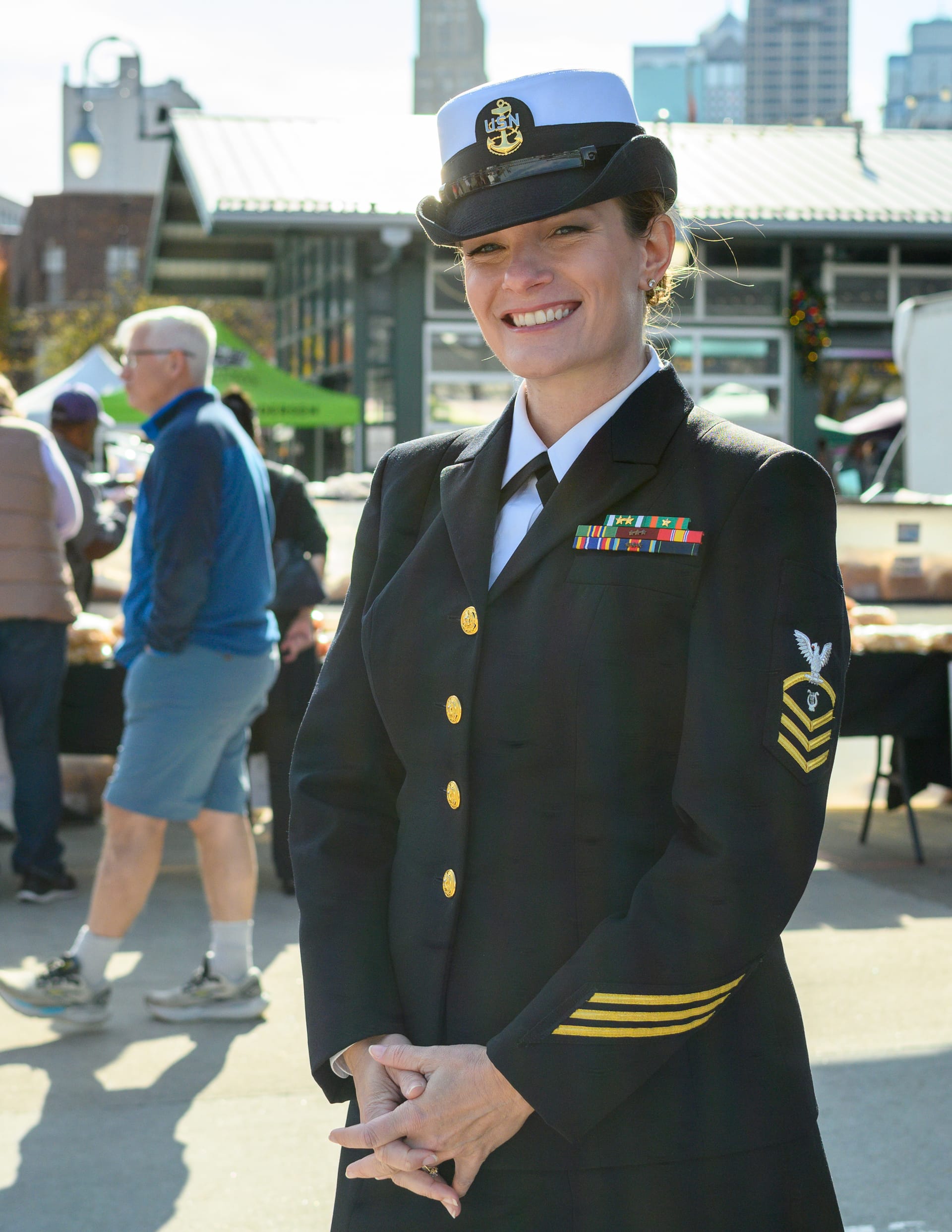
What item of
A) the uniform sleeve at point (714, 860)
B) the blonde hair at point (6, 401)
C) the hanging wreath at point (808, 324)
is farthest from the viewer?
the hanging wreath at point (808, 324)

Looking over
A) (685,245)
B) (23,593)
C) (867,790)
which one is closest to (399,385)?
(867,790)

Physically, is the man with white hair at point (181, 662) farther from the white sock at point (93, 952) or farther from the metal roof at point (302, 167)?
the metal roof at point (302, 167)

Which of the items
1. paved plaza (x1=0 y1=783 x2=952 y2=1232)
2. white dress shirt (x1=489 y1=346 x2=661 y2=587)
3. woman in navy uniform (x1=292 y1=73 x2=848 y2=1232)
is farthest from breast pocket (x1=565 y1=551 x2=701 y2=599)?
paved plaza (x1=0 y1=783 x2=952 y2=1232)

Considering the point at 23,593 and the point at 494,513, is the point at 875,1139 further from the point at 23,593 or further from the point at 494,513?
the point at 23,593

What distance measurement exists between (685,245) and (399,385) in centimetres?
1670

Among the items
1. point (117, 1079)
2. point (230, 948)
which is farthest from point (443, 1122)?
point (230, 948)

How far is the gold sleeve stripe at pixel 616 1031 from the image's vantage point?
1.45 meters

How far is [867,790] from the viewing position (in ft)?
27.0

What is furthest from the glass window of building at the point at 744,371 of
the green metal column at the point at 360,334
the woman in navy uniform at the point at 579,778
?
the woman in navy uniform at the point at 579,778

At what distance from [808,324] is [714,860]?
18.4 m

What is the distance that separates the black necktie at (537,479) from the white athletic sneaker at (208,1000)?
11.0ft

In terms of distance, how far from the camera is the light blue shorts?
438 cm

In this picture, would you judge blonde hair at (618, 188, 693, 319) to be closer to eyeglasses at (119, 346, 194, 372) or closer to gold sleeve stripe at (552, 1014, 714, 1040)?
gold sleeve stripe at (552, 1014, 714, 1040)

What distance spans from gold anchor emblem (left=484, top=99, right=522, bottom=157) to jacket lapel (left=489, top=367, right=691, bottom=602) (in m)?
0.32
